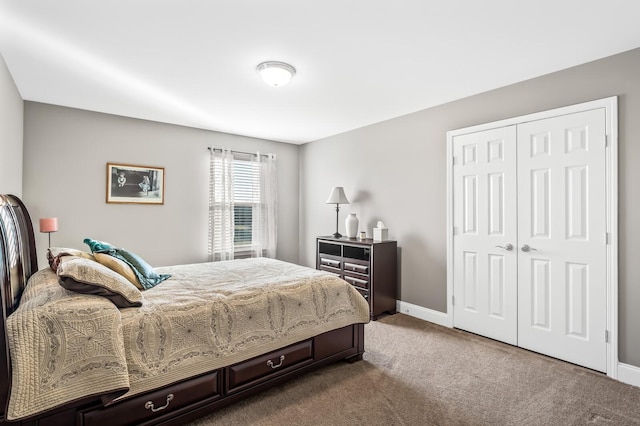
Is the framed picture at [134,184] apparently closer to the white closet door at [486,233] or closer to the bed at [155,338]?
the bed at [155,338]

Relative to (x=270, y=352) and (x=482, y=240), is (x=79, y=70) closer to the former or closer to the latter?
(x=270, y=352)

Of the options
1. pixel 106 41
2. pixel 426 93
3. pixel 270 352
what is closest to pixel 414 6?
pixel 426 93

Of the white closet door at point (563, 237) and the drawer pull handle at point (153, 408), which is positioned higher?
the white closet door at point (563, 237)

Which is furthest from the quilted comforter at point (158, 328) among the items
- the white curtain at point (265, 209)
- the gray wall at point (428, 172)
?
the white curtain at point (265, 209)

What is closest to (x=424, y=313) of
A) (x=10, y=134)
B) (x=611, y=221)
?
(x=611, y=221)

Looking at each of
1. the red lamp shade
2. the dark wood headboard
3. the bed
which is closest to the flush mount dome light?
the bed

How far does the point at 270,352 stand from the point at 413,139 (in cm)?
302

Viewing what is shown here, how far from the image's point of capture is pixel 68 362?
151 cm

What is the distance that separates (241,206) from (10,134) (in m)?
2.82

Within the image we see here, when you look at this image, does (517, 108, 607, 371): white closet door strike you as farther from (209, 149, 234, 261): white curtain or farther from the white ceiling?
(209, 149, 234, 261): white curtain

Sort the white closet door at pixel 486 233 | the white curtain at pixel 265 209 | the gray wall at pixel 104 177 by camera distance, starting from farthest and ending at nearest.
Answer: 1. the white curtain at pixel 265 209
2. the gray wall at pixel 104 177
3. the white closet door at pixel 486 233

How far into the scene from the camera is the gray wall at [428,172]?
247 centimetres

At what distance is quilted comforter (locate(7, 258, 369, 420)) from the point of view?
146cm

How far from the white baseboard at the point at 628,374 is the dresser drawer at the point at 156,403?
3.04 metres
